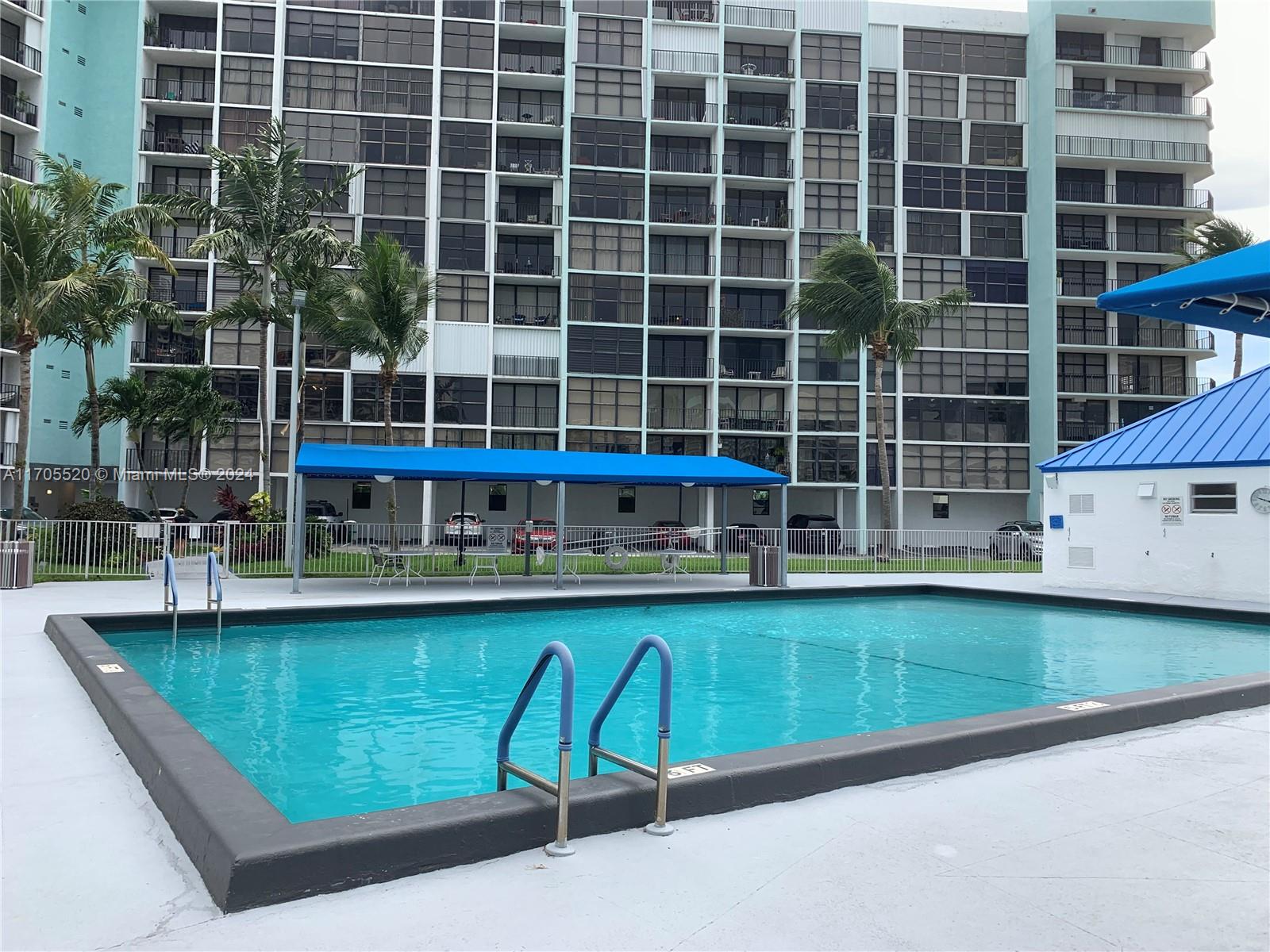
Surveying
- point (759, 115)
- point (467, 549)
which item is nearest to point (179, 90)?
point (759, 115)

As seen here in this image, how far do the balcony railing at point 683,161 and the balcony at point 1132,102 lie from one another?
19346 millimetres

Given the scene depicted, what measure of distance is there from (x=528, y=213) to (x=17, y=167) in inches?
970

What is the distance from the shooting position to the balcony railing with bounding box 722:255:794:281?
4841 centimetres

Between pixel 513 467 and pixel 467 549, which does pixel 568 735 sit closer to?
pixel 513 467

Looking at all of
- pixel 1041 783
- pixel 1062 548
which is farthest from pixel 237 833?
pixel 1062 548

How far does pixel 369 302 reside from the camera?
86.7 ft

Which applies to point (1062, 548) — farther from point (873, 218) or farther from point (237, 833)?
point (873, 218)

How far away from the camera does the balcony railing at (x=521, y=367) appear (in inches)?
1809

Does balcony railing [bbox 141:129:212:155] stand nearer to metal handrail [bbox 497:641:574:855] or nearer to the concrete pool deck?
the concrete pool deck

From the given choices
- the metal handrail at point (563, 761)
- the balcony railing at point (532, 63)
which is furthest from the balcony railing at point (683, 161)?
the metal handrail at point (563, 761)

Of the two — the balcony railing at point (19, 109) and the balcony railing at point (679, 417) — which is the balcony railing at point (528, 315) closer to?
the balcony railing at point (679, 417)

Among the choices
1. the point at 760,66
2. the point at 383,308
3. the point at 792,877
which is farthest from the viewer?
the point at 760,66

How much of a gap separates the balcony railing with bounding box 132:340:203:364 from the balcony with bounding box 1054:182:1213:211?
4599 centimetres

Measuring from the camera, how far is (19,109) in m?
Result: 44.2
